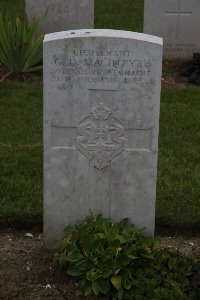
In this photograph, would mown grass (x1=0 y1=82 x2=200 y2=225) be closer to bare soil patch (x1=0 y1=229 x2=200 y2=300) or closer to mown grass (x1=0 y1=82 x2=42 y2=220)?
mown grass (x1=0 y1=82 x2=42 y2=220)

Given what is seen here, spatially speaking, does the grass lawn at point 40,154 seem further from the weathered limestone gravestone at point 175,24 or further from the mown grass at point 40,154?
the weathered limestone gravestone at point 175,24

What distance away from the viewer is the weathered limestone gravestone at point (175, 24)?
9711 mm

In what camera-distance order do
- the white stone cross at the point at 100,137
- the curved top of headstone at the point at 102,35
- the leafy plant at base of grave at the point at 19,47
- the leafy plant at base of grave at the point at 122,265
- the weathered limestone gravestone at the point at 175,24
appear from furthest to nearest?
the weathered limestone gravestone at the point at 175,24 → the leafy plant at base of grave at the point at 19,47 → the white stone cross at the point at 100,137 → the curved top of headstone at the point at 102,35 → the leafy plant at base of grave at the point at 122,265

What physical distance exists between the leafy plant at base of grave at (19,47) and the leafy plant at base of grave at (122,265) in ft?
16.1

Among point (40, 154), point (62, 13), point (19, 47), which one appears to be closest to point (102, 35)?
point (40, 154)

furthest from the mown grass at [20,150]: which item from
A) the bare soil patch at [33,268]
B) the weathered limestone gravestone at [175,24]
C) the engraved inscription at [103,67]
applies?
the weathered limestone gravestone at [175,24]

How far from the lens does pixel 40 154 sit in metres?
6.29

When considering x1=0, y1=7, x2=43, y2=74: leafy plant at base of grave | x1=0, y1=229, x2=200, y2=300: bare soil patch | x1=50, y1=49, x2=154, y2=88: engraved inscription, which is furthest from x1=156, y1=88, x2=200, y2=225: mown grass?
x1=0, y1=7, x2=43, y2=74: leafy plant at base of grave

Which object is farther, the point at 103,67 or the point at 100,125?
A: the point at 100,125

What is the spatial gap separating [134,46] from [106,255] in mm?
1237

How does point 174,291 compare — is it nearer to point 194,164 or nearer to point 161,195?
point 161,195

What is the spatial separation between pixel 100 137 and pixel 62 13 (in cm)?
586

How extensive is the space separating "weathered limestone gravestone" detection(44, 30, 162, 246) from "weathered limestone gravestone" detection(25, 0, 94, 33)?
5620 mm

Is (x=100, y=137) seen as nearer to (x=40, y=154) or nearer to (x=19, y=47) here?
(x=40, y=154)
